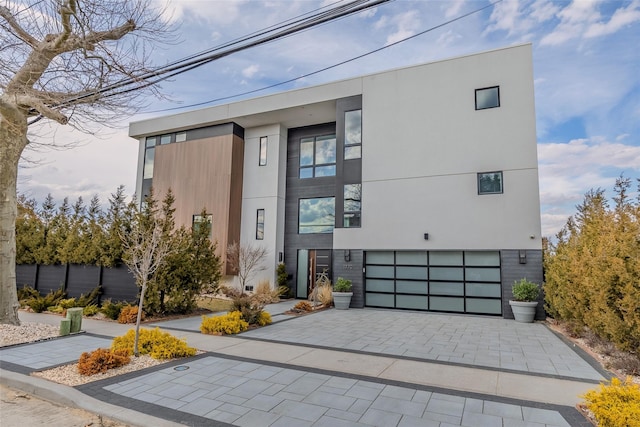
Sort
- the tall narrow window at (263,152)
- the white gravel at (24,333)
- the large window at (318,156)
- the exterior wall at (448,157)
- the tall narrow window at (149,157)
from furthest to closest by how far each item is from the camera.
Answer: the tall narrow window at (149,157)
the tall narrow window at (263,152)
the large window at (318,156)
the exterior wall at (448,157)
the white gravel at (24,333)

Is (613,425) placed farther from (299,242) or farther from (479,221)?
(299,242)

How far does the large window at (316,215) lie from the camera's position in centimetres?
1524

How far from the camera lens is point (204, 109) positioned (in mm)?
16859

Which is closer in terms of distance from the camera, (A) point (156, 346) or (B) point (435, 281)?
(A) point (156, 346)

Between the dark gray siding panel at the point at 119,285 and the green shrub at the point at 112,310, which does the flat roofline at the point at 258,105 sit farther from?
the green shrub at the point at 112,310

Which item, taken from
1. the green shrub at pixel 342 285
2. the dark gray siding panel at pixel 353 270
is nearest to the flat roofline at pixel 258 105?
the dark gray siding panel at pixel 353 270

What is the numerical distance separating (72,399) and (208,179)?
1337 cm

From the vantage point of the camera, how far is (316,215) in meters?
15.6

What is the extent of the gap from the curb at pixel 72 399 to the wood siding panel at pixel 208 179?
430 inches

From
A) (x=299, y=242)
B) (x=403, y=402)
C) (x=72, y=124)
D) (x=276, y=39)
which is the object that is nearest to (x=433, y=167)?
(x=299, y=242)

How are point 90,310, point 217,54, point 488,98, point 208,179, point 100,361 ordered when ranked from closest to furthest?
point 100,361, point 217,54, point 90,310, point 488,98, point 208,179

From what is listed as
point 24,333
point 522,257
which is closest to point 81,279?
point 24,333

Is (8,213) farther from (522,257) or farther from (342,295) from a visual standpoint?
(522,257)

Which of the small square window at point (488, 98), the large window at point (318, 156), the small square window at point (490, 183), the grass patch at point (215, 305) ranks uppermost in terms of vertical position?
the small square window at point (488, 98)
